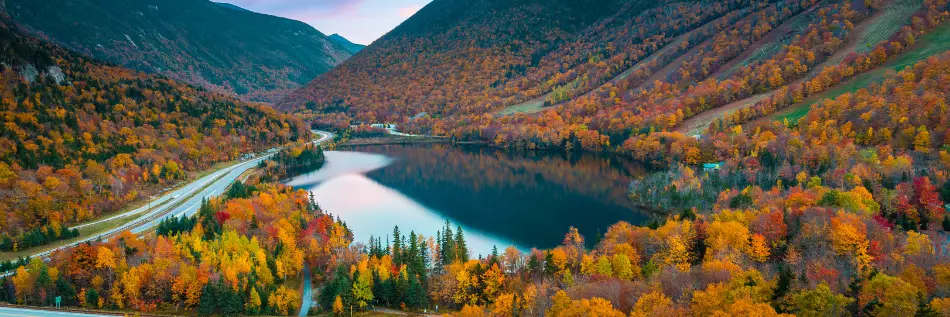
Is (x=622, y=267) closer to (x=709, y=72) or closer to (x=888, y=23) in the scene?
(x=888, y=23)

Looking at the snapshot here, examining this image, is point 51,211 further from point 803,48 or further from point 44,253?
point 803,48

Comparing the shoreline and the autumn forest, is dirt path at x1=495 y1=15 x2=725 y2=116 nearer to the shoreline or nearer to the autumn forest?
the autumn forest

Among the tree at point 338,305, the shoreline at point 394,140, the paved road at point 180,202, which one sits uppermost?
the shoreline at point 394,140

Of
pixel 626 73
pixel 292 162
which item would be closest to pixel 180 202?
pixel 292 162

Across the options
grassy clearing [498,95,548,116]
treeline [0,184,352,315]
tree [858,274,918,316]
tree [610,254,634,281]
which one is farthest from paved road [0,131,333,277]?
grassy clearing [498,95,548,116]

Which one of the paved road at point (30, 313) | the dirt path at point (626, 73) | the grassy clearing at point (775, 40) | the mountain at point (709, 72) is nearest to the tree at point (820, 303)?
the paved road at point (30, 313)

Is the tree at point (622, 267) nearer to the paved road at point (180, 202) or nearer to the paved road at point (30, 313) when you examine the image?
the paved road at point (30, 313)

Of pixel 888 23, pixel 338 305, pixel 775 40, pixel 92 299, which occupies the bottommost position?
pixel 338 305
